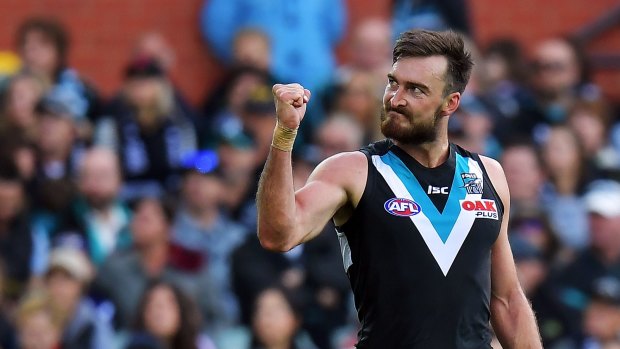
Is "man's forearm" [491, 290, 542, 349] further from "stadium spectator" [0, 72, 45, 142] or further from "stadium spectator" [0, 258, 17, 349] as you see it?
"stadium spectator" [0, 72, 45, 142]

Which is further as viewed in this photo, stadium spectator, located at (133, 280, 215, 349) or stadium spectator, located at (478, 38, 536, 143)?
stadium spectator, located at (478, 38, 536, 143)

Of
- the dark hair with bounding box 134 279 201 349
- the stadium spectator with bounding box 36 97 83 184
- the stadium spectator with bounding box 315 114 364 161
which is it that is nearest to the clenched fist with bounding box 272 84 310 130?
the dark hair with bounding box 134 279 201 349

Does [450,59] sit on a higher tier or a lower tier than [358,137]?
higher

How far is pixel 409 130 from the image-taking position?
19.6ft

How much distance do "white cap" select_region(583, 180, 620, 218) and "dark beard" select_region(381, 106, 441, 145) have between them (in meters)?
5.73

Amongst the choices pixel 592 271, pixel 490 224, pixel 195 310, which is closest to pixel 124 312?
pixel 195 310

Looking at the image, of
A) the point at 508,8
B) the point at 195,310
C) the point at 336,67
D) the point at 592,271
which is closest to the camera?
the point at 195,310

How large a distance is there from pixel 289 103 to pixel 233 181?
5.53 meters

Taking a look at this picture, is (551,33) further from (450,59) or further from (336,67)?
(450,59)

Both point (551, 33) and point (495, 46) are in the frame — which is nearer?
point (495, 46)

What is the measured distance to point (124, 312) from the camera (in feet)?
32.7

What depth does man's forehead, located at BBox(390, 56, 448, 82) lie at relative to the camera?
5.95 m

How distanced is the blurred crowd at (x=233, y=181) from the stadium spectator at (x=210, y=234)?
0.5 inches

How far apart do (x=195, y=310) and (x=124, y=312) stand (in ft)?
1.57
